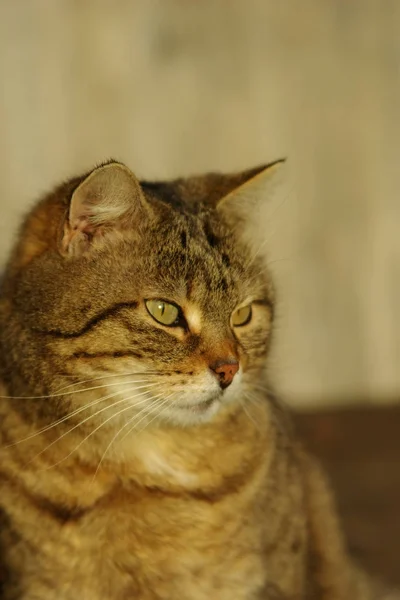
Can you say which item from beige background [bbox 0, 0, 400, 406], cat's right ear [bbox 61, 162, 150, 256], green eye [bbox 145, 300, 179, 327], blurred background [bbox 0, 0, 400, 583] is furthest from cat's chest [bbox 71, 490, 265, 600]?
beige background [bbox 0, 0, 400, 406]

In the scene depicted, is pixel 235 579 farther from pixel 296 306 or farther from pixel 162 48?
pixel 162 48

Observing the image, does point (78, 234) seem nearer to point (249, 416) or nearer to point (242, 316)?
point (242, 316)

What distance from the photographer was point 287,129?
203cm

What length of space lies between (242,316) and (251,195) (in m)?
0.18

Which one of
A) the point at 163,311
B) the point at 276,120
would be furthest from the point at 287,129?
the point at 163,311

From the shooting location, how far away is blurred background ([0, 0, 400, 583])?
6.21 feet

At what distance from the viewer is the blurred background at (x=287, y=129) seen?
1.89 metres

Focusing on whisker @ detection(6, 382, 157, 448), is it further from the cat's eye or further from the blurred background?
Result: the blurred background

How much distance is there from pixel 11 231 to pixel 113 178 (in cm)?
32

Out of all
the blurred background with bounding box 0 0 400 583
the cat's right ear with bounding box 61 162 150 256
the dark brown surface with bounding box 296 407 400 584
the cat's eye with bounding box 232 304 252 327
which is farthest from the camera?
the blurred background with bounding box 0 0 400 583

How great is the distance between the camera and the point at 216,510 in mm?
1088

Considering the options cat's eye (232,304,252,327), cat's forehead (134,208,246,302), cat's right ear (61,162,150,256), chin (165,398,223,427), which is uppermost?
cat's right ear (61,162,150,256)

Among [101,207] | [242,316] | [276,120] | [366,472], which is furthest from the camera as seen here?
[276,120]

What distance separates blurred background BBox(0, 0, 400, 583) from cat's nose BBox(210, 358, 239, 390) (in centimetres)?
86
